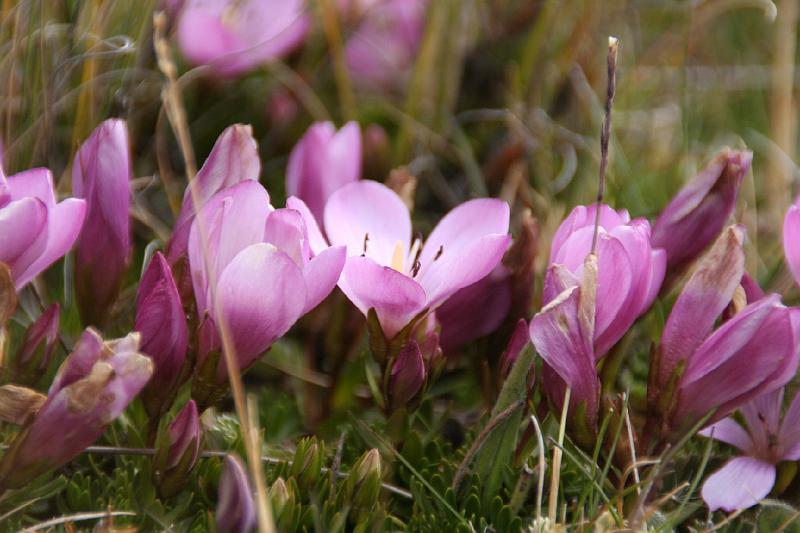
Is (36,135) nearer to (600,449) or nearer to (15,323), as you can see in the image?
(15,323)

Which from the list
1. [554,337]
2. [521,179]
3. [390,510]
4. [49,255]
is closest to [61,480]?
[49,255]

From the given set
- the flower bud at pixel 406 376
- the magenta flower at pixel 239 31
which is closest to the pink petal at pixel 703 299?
the flower bud at pixel 406 376

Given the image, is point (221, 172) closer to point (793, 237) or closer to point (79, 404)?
point (79, 404)

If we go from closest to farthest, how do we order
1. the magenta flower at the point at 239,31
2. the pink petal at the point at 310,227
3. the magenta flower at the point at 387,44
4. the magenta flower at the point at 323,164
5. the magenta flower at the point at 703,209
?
1. the pink petal at the point at 310,227
2. the magenta flower at the point at 703,209
3. the magenta flower at the point at 323,164
4. the magenta flower at the point at 239,31
5. the magenta flower at the point at 387,44

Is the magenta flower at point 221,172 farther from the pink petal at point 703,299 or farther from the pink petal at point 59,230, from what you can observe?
the pink petal at point 703,299

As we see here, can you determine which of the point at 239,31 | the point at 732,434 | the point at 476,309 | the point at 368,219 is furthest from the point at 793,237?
the point at 239,31

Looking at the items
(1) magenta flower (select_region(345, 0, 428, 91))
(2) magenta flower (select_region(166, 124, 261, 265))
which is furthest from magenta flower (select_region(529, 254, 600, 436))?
(1) magenta flower (select_region(345, 0, 428, 91))
